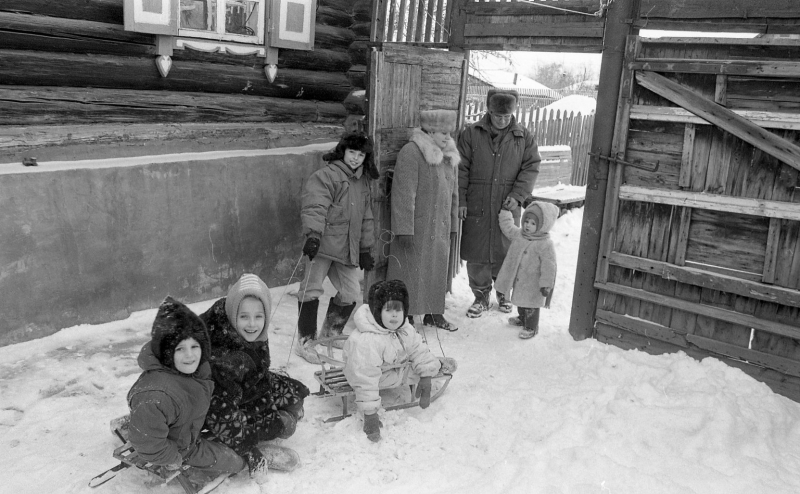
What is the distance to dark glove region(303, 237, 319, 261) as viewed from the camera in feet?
15.8

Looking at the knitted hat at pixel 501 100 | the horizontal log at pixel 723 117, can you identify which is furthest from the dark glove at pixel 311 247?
the horizontal log at pixel 723 117

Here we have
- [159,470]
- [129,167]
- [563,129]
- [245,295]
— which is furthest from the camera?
[563,129]

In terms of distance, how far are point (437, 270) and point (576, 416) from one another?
6.48ft

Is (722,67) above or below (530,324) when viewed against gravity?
above

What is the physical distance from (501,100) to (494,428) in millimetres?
3080

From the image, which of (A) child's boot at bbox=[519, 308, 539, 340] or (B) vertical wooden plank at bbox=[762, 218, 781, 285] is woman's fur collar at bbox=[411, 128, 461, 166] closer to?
(A) child's boot at bbox=[519, 308, 539, 340]

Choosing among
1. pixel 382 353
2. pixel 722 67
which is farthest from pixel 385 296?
pixel 722 67

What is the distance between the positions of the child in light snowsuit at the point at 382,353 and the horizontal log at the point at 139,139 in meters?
2.70

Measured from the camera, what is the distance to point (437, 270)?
5848 millimetres

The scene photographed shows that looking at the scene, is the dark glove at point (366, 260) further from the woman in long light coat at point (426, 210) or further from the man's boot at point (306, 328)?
the man's boot at point (306, 328)

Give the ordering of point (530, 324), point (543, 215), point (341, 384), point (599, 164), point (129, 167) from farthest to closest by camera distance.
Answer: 1. point (530, 324)
2. point (543, 215)
3. point (599, 164)
4. point (129, 167)
5. point (341, 384)

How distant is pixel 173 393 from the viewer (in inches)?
118

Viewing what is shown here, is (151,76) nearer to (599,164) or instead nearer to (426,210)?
(426,210)

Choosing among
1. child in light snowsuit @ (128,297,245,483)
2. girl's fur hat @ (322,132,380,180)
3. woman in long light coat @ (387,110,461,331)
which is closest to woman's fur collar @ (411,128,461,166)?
woman in long light coat @ (387,110,461,331)
